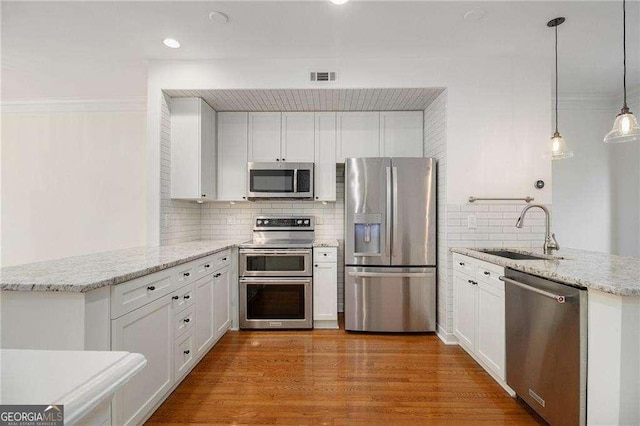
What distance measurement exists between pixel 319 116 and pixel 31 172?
12.9 feet

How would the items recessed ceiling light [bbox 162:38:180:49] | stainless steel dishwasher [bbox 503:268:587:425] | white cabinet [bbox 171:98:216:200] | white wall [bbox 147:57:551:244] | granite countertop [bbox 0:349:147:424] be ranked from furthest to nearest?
white cabinet [bbox 171:98:216:200]
white wall [bbox 147:57:551:244]
recessed ceiling light [bbox 162:38:180:49]
stainless steel dishwasher [bbox 503:268:587:425]
granite countertop [bbox 0:349:147:424]

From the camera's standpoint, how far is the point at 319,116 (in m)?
3.58

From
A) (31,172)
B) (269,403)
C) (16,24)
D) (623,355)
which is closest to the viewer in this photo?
(623,355)

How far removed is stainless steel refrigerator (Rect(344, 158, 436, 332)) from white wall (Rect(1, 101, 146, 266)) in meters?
3.03

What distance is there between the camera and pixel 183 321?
7.04ft

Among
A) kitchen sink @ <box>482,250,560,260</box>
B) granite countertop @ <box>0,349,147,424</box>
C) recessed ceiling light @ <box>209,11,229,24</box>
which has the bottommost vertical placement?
kitchen sink @ <box>482,250,560,260</box>

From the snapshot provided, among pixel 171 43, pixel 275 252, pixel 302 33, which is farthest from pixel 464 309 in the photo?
pixel 171 43

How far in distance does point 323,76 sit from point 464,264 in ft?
7.39

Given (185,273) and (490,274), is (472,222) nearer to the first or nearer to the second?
(490,274)

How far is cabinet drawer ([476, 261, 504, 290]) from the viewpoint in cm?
212

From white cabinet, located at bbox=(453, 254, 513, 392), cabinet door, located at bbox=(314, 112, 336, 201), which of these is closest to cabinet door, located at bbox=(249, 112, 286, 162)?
cabinet door, located at bbox=(314, 112, 336, 201)

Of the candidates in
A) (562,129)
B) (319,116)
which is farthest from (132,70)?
(562,129)

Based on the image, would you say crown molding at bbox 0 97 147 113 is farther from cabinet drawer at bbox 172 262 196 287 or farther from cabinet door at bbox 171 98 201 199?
cabinet drawer at bbox 172 262 196 287

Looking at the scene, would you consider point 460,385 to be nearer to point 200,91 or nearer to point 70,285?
point 70,285
